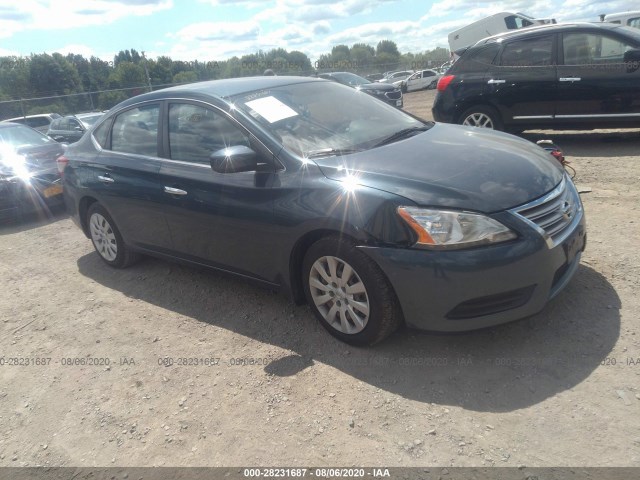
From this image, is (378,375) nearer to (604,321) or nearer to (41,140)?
(604,321)

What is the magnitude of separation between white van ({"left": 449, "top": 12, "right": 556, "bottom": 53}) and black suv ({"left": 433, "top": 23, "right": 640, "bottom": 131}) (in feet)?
41.2

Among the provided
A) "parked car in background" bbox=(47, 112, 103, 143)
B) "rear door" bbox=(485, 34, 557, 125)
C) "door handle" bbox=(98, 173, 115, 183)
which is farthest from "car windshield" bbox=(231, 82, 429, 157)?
"parked car in background" bbox=(47, 112, 103, 143)

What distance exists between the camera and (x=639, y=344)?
2961 millimetres

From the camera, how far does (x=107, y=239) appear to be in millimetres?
5051

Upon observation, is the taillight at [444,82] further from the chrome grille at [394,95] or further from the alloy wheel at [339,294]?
the chrome grille at [394,95]

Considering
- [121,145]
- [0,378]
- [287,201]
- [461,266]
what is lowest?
[0,378]

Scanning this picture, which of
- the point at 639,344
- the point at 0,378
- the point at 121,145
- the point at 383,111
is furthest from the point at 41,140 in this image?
the point at 639,344

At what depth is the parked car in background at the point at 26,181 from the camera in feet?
24.3

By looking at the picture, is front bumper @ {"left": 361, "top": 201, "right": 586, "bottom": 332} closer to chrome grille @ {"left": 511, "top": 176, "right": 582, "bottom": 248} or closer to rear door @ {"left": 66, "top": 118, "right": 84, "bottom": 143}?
chrome grille @ {"left": 511, "top": 176, "right": 582, "bottom": 248}

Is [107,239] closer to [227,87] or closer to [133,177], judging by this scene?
[133,177]

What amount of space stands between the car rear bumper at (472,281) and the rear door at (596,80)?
514 centimetres

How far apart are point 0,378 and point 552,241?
3.69 metres

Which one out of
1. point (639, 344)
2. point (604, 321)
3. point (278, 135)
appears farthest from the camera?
point (278, 135)

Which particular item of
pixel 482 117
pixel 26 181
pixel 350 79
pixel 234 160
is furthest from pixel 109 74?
pixel 234 160
